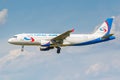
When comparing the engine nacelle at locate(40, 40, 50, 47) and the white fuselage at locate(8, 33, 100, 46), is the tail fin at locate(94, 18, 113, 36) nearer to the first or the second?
the white fuselage at locate(8, 33, 100, 46)

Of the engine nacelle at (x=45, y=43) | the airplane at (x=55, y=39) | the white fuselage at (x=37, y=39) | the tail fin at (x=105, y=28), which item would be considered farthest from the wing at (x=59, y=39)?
the tail fin at (x=105, y=28)

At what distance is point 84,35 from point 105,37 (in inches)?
271

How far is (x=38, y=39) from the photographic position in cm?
10631

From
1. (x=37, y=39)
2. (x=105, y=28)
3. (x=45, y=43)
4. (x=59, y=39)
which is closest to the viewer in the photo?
(x=45, y=43)

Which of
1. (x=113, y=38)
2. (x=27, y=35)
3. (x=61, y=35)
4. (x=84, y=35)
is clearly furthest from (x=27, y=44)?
(x=113, y=38)

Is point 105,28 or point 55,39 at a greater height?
point 105,28

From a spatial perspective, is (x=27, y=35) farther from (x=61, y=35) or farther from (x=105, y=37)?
(x=105, y=37)

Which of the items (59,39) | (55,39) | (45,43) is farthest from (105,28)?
(45,43)

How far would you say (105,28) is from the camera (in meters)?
120

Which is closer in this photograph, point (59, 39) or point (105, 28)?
point (59, 39)

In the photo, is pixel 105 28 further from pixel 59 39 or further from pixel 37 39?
pixel 37 39

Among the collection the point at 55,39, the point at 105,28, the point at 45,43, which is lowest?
the point at 45,43

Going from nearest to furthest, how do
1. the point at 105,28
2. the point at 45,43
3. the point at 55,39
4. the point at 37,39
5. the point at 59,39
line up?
the point at 45,43 < the point at 55,39 < the point at 37,39 < the point at 59,39 < the point at 105,28

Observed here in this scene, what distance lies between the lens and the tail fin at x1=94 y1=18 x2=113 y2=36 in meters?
119
